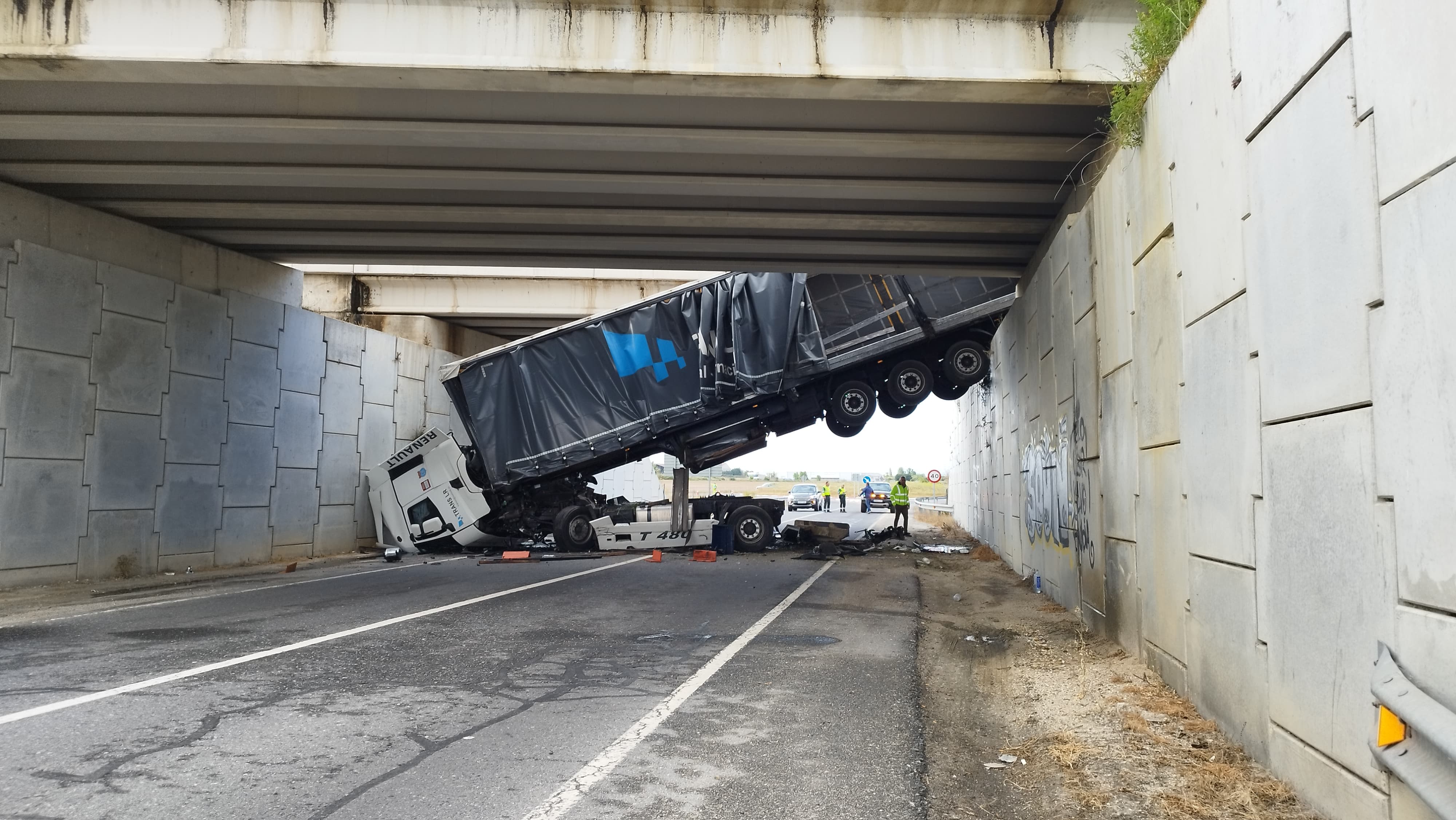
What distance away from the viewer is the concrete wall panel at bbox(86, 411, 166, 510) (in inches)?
540

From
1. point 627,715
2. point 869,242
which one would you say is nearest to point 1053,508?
point 869,242

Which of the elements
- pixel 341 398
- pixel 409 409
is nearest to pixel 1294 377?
pixel 341 398

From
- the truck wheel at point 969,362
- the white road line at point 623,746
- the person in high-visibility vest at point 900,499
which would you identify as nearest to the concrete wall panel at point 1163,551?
the white road line at point 623,746

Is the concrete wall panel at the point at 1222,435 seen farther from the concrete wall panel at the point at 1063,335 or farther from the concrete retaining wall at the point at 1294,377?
the concrete wall panel at the point at 1063,335

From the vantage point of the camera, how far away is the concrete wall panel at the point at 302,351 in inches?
702

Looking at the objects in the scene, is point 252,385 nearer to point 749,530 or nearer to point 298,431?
point 298,431

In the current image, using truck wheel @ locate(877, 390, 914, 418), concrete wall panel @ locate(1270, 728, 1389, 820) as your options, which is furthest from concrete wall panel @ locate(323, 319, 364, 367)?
concrete wall panel @ locate(1270, 728, 1389, 820)

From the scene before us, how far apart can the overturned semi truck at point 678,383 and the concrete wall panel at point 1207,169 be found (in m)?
11.3

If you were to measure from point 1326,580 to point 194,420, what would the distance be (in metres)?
16.0

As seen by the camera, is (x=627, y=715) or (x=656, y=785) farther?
(x=627, y=715)

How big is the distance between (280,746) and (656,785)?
6.64ft

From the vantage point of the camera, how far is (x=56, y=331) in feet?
43.1

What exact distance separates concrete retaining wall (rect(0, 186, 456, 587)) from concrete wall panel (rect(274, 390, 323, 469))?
0.11 ft

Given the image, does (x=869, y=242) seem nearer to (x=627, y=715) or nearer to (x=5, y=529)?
(x=627, y=715)
